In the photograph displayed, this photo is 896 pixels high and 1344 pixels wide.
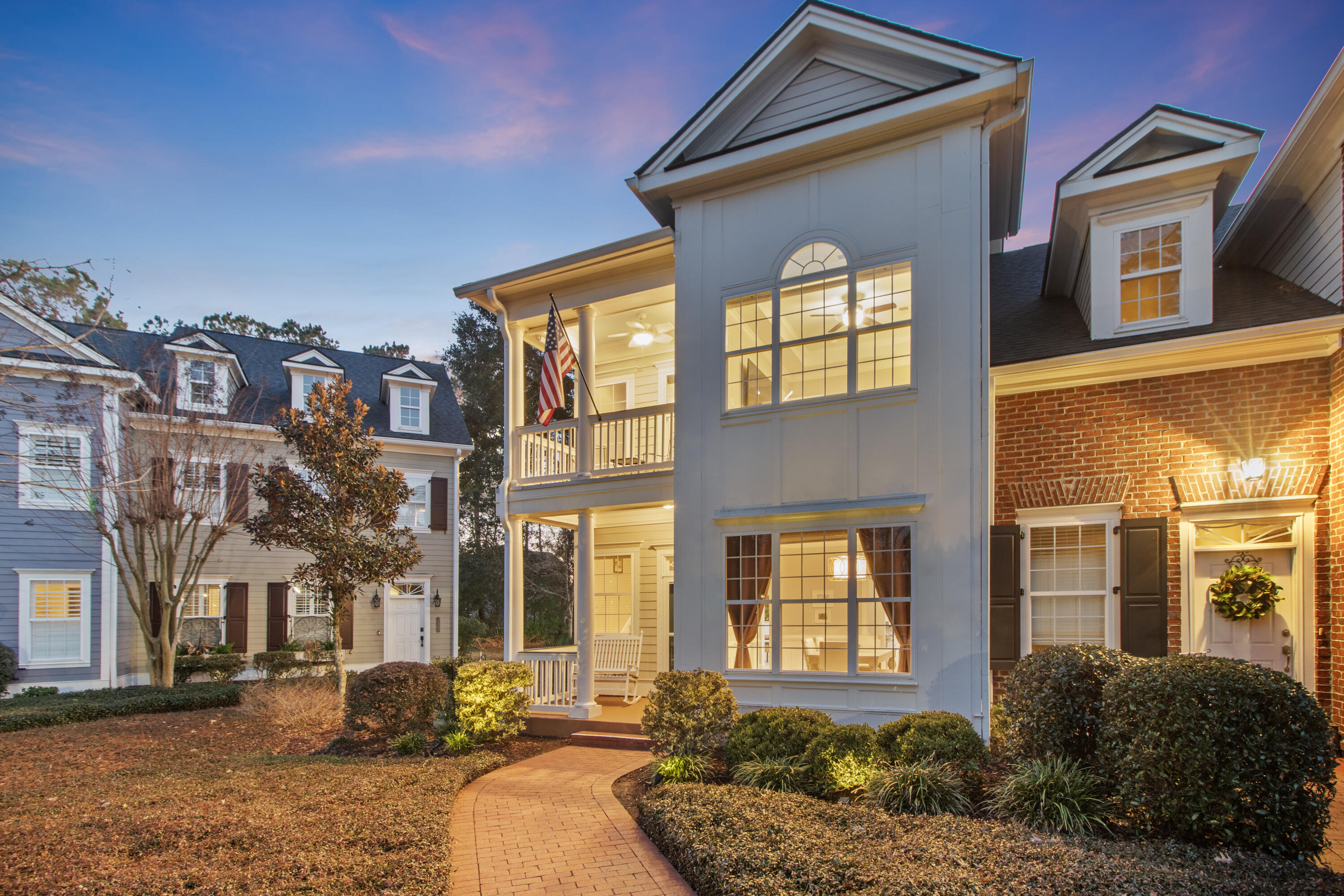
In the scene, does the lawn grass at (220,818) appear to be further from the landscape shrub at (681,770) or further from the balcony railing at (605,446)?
the balcony railing at (605,446)

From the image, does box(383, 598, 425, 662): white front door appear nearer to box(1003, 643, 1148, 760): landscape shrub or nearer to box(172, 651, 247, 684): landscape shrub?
box(172, 651, 247, 684): landscape shrub

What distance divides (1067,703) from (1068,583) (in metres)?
3.39

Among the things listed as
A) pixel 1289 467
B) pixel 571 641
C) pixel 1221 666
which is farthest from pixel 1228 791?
pixel 571 641

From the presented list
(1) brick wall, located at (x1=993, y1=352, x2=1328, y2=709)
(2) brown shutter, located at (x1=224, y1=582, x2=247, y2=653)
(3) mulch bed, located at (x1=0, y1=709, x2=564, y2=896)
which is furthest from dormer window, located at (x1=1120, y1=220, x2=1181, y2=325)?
(2) brown shutter, located at (x1=224, y1=582, x2=247, y2=653)

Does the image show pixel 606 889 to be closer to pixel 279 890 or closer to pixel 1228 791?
pixel 279 890

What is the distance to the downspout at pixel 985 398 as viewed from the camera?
710 centimetres

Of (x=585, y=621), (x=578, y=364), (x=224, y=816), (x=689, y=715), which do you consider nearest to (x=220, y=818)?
(x=224, y=816)

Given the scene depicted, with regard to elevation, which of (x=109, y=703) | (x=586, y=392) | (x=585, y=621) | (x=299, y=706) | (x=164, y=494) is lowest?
(x=109, y=703)

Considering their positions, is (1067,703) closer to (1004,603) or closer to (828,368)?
(1004,603)

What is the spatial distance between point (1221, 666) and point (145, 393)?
17.5m

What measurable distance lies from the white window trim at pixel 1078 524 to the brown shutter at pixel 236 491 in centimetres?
1444

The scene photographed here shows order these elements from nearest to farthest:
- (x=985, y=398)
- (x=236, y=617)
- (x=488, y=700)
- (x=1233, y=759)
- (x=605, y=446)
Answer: (x=1233, y=759), (x=985, y=398), (x=488, y=700), (x=605, y=446), (x=236, y=617)

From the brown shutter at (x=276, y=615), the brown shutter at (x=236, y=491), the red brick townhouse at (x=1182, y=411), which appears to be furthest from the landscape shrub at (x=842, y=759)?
the brown shutter at (x=276, y=615)

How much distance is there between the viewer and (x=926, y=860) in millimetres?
4348
